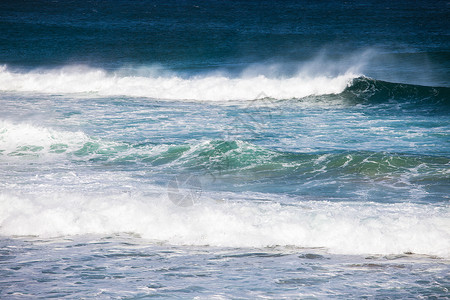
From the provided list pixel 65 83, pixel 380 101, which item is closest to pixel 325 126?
pixel 380 101

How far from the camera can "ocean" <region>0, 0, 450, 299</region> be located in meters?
6.21

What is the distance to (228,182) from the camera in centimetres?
1075

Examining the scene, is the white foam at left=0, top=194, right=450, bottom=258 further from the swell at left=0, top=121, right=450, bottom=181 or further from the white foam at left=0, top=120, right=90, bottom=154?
the white foam at left=0, top=120, right=90, bottom=154

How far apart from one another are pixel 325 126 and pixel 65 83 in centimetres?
1628

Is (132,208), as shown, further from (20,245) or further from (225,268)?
(225,268)

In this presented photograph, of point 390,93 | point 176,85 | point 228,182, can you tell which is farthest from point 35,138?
point 390,93

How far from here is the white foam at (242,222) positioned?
23.6ft

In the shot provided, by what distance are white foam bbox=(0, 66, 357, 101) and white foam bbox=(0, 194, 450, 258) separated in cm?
1443

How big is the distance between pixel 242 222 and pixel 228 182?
111 inches

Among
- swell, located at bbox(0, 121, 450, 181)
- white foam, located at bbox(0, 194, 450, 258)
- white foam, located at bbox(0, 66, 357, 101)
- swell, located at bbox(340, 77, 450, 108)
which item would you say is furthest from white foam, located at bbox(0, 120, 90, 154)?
swell, located at bbox(340, 77, 450, 108)

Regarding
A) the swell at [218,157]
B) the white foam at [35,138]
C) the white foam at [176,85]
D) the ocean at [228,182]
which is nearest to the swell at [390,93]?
the ocean at [228,182]

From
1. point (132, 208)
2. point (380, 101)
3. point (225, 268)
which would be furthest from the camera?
point (380, 101)

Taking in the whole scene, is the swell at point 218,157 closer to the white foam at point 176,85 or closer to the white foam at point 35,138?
the white foam at point 35,138

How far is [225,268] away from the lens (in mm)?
6457
